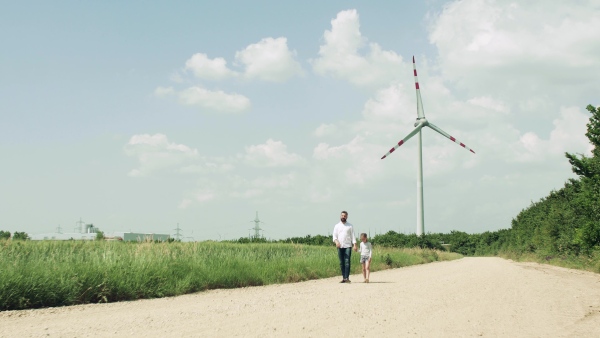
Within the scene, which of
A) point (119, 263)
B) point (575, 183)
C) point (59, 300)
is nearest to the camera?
point (59, 300)

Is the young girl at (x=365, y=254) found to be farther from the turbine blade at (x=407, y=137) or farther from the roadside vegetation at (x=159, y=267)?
the turbine blade at (x=407, y=137)

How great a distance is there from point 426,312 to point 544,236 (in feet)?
105

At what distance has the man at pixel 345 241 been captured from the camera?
15.4 metres

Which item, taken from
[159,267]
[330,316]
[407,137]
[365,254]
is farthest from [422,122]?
[330,316]

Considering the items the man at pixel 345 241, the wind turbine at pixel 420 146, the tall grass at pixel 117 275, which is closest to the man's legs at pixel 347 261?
the man at pixel 345 241

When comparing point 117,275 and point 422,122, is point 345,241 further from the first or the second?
point 422,122

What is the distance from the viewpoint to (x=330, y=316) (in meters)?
8.34

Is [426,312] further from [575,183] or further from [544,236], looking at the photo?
[544,236]

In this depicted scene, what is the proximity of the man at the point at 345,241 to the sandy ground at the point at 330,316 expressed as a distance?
3.11 m

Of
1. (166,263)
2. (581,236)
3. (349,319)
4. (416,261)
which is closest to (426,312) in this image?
(349,319)

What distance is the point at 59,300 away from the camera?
403 inches

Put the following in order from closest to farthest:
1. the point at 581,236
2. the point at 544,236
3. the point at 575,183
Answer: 1. the point at 581,236
2. the point at 575,183
3. the point at 544,236

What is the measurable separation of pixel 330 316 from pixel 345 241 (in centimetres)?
715

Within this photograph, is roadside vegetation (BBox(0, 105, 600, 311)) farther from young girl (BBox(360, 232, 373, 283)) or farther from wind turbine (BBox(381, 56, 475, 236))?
wind turbine (BBox(381, 56, 475, 236))
